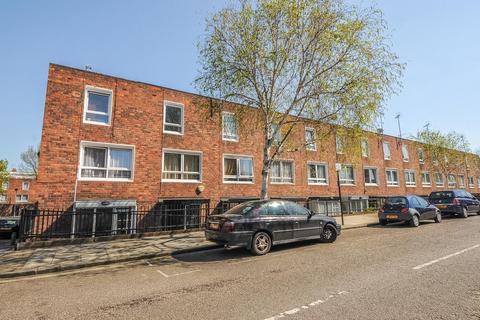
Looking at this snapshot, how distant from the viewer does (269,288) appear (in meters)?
4.81

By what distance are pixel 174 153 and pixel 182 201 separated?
2.75m

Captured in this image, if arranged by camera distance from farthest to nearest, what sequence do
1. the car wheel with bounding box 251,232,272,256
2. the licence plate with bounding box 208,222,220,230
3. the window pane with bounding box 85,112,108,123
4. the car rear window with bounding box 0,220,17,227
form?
the car rear window with bounding box 0,220,17,227
the window pane with bounding box 85,112,108,123
the licence plate with bounding box 208,222,220,230
the car wheel with bounding box 251,232,272,256

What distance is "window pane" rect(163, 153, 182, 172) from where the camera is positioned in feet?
47.4

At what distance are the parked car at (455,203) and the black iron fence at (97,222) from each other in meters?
15.4

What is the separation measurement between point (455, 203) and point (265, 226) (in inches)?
619

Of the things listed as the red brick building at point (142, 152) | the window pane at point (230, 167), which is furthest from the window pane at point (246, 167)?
the window pane at point (230, 167)

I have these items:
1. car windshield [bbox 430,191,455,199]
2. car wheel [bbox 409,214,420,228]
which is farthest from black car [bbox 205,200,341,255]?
car windshield [bbox 430,191,455,199]

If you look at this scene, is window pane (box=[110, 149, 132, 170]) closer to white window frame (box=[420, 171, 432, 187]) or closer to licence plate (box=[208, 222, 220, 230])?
licence plate (box=[208, 222, 220, 230])

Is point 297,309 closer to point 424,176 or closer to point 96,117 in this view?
point 96,117

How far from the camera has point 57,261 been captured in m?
7.21

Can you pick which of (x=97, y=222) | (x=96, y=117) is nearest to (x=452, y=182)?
(x=97, y=222)

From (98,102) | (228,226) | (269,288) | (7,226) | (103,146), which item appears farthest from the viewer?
(7,226)

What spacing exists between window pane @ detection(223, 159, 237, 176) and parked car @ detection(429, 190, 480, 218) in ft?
44.5

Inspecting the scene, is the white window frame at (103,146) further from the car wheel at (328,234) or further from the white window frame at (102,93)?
the car wheel at (328,234)
